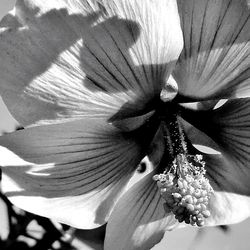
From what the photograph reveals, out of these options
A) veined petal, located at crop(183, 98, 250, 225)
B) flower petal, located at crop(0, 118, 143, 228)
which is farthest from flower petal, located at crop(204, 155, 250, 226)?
flower petal, located at crop(0, 118, 143, 228)

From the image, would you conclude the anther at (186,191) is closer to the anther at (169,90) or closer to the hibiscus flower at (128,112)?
the hibiscus flower at (128,112)

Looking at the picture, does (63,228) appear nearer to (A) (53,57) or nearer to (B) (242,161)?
(B) (242,161)

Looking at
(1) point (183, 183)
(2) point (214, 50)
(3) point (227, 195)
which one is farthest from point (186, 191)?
(2) point (214, 50)

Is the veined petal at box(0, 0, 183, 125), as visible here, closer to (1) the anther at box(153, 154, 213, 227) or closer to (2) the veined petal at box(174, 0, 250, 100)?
(2) the veined petal at box(174, 0, 250, 100)

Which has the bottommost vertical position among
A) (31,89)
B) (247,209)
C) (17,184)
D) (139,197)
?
(247,209)

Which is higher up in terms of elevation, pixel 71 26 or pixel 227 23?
pixel 71 26

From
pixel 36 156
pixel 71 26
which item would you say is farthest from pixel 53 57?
pixel 36 156

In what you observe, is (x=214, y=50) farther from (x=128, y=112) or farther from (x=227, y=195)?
(x=227, y=195)

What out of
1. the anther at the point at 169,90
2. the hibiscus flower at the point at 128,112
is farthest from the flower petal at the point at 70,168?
the anther at the point at 169,90
